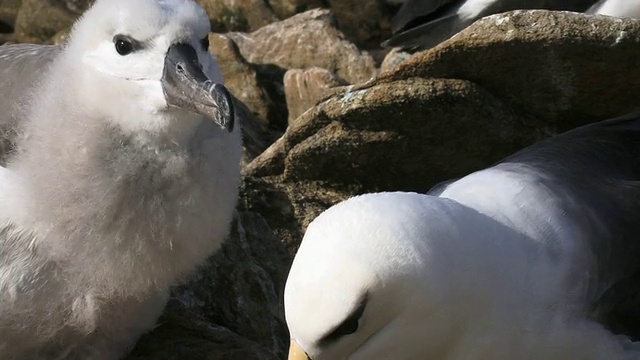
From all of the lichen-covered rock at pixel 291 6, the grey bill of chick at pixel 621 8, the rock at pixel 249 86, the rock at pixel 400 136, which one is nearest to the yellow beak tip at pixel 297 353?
the rock at pixel 400 136

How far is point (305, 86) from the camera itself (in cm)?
630

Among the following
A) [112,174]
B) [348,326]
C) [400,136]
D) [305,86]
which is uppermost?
[112,174]

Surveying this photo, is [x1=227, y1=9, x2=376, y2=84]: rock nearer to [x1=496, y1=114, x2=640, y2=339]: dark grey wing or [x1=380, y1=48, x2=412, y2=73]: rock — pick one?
[x1=380, y1=48, x2=412, y2=73]: rock

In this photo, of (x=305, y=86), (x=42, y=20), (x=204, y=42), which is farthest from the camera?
(x=42, y=20)

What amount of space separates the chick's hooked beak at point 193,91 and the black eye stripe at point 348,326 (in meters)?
0.52

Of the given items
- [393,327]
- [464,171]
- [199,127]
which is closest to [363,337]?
[393,327]

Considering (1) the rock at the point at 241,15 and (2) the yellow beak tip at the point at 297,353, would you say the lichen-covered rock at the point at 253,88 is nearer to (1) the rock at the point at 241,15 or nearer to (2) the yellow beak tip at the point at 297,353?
(1) the rock at the point at 241,15

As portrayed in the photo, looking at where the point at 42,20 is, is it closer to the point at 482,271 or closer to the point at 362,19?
the point at 362,19

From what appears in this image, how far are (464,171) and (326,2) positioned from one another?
4112mm

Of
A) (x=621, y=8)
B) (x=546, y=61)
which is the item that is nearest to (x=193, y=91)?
(x=546, y=61)

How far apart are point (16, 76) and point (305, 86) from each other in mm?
2910

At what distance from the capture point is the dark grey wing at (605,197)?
11.1ft

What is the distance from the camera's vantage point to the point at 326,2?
8.36 meters

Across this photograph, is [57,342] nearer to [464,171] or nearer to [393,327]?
[393,327]
